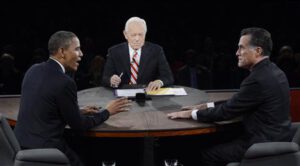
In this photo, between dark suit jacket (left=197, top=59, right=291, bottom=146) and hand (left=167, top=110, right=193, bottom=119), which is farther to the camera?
hand (left=167, top=110, right=193, bottom=119)

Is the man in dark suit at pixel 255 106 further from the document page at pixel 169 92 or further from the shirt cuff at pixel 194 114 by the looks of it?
the document page at pixel 169 92

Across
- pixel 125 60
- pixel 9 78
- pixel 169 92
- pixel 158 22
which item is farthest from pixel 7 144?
pixel 158 22

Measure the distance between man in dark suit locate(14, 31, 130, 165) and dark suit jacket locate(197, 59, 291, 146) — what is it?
2.77 ft

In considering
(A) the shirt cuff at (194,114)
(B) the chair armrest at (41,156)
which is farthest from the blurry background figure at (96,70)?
(B) the chair armrest at (41,156)

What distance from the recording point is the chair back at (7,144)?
3.02m

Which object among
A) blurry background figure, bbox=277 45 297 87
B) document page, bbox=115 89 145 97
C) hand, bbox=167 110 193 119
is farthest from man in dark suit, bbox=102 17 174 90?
blurry background figure, bbox=277 45 297 87

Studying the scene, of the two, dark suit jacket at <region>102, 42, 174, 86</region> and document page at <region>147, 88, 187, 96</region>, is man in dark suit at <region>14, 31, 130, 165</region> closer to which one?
document page at <region>147, 88, 187, 96</region>

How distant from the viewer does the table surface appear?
3139 mm

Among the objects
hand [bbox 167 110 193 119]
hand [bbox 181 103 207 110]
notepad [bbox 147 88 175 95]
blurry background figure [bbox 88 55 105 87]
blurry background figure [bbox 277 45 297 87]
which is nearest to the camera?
hand [bbox 167 110 193 119]

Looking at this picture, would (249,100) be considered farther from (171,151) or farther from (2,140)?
(2,140)

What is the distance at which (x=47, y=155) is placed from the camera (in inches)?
113

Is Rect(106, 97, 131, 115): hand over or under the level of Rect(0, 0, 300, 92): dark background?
under

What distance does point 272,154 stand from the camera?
3.00 metres

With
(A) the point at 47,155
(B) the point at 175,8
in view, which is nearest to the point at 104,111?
(A) the point at 47,155
